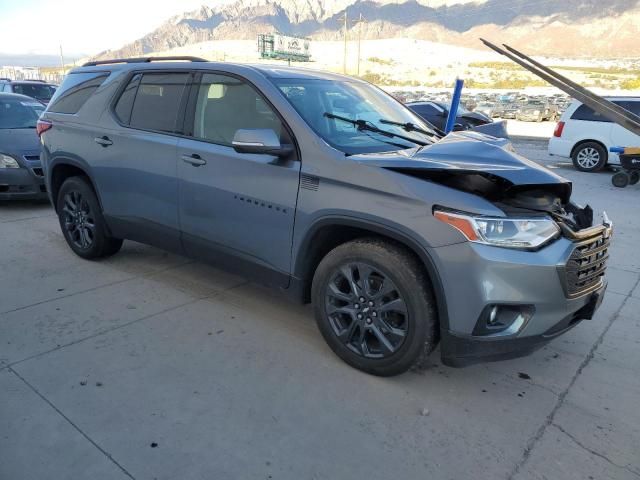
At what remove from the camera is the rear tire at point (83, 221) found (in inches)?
188

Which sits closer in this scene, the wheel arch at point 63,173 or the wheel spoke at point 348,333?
the wheel spoke at point 348,333

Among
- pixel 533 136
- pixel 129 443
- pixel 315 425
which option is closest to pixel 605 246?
pixel 315 425

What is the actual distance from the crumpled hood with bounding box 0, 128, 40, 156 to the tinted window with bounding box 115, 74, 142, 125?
346 cm

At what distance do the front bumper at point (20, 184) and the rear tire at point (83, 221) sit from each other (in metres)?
2.22

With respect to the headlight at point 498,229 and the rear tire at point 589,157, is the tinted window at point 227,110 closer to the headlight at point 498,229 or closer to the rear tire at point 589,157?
the headlight at point 498,229

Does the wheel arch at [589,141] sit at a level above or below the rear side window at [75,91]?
below

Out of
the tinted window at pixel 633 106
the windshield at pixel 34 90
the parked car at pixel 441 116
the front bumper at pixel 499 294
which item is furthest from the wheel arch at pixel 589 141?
the windshield at pixel 34 90

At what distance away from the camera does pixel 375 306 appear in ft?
10.0

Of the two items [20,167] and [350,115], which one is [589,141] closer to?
[350,115]

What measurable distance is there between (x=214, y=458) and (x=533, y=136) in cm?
2118

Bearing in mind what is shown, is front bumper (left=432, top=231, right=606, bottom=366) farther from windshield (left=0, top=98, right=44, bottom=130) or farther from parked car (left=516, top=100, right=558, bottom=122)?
parked car (left=516, top=100, right=558, bottom=122)

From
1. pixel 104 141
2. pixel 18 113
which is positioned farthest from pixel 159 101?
pixel 18 113

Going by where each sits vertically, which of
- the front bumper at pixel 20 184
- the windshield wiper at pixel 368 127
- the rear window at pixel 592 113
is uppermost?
the windshield wiper at pixel 368 127

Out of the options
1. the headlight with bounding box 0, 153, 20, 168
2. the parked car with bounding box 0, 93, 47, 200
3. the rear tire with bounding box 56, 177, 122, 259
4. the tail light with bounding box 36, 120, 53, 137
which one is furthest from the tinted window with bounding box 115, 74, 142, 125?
the headlight with bounding box 0, 153, 20, 168
